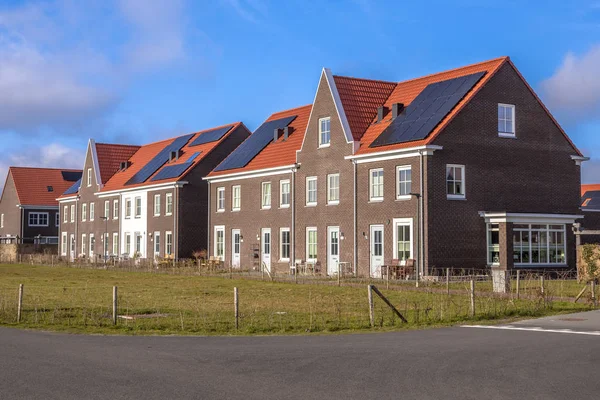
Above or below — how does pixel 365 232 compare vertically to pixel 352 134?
Result: below

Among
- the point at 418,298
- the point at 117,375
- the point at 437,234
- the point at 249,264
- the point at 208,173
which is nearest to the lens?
the point at 117,375

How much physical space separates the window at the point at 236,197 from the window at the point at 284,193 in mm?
4436

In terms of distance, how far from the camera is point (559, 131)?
38.9 metres

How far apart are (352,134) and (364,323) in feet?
69.9

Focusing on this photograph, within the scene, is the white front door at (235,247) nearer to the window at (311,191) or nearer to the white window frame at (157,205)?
the window at (311,191)

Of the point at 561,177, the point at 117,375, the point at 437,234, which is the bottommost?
the point at 117,375

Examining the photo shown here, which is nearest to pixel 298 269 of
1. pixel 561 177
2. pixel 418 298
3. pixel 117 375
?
pixel 561 177

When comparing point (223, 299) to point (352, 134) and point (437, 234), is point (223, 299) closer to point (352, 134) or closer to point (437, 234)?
point (437, 234)

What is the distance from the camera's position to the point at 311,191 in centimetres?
4225

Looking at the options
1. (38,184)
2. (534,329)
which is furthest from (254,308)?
(38,184)

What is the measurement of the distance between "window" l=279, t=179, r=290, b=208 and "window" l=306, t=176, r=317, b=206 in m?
1.97

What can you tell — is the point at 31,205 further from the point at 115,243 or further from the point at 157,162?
the point at 157,162

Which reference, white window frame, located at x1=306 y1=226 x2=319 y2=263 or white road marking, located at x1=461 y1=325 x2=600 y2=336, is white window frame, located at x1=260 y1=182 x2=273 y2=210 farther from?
white road marking, located at x1=461 y1=325 x2=600 y2=336

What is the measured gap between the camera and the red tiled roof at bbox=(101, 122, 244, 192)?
55781 millimetres
